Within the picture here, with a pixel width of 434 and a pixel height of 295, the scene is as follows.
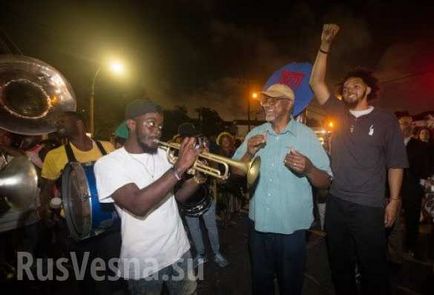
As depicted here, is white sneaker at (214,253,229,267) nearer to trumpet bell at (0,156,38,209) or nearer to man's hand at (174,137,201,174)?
trumpet bell at (0,156,38,209)

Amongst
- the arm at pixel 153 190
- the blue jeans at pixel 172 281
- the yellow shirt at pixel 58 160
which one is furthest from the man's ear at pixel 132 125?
the yellow shirt at pixel 58 160

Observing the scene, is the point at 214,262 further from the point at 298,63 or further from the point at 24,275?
the point at 298,63

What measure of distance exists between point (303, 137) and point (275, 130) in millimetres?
347

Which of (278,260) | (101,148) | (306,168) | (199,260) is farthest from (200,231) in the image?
(306,168)

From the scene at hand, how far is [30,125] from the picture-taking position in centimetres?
471

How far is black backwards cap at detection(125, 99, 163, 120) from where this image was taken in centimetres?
295

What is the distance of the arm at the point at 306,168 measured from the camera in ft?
9.80

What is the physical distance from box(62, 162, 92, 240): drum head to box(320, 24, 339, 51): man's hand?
10.9 feet

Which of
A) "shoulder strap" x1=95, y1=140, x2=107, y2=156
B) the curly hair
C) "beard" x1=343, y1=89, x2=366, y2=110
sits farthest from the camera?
"shoulder strap" x1=95, y1=140, x2=107, y2=156

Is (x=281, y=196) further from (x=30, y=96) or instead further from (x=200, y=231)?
(x=30, y=96)

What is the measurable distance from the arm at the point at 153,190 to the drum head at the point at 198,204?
96.9 inches

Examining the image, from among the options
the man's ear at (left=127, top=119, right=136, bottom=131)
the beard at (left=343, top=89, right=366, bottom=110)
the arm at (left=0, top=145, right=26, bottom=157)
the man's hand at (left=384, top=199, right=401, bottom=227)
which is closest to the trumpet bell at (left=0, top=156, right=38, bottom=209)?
the arm at (left=0, top=145, right=26, bottom=157)

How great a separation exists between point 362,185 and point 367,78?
137 cm

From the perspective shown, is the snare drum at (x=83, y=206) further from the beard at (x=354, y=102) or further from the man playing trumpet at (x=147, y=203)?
the beard at (x=354, y=102)
